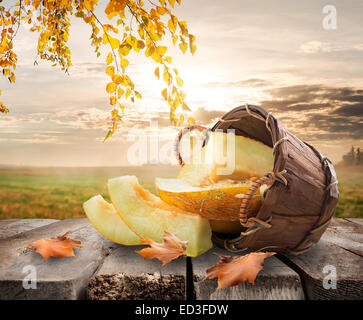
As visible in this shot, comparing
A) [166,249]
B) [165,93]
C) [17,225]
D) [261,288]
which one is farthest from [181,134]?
[17,225]

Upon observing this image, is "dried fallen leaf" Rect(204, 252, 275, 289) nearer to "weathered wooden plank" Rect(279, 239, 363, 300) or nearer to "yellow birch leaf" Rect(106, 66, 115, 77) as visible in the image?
"weathered wooden plank" Rect(279, 239, 363, 300)

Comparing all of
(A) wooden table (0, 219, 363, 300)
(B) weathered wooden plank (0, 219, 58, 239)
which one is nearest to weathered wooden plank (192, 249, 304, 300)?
(A) wooden table (0, 219, 363, 300)

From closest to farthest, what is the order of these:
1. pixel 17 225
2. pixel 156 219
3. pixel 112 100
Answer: pixel 156 219, pixel 112 100, pixel 17 225

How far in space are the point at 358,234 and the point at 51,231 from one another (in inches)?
67.3

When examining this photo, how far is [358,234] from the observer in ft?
5.69

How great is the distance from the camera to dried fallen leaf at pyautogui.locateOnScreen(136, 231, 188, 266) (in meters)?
1.17

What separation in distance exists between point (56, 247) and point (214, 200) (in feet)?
2.30

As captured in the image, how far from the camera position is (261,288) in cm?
105

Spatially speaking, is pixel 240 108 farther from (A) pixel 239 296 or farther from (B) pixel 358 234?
(B) pixel 358 234

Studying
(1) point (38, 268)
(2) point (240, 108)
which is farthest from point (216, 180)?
(1) point (38, 268)

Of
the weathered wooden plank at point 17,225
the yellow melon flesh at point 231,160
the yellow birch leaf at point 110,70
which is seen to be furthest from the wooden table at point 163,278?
the yellow birch leaf at point 110,70

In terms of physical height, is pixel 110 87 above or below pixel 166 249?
above

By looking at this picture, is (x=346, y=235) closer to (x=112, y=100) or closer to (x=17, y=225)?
(x=112, y=100)

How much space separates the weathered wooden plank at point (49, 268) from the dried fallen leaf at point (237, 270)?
453mm
